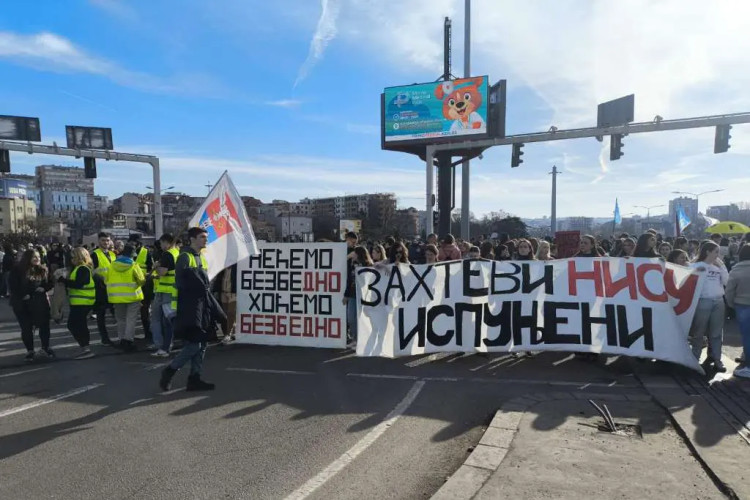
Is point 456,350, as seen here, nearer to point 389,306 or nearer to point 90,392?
point 389,306

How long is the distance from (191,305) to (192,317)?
14 centimetres

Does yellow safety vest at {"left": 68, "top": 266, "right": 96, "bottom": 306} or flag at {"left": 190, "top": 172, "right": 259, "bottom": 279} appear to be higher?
flag at {"left": 190, "top": 172, "right": 259, "bottom": 279}

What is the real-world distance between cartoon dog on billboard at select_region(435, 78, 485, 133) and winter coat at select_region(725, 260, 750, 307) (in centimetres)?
1924

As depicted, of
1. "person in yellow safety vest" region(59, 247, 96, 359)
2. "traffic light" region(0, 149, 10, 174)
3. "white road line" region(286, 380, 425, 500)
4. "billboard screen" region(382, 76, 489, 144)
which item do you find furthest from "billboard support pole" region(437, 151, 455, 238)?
"white road line" region(286, 380, 425, 500)

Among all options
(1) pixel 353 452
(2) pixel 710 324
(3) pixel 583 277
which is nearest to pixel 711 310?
(2) pixel 710 324

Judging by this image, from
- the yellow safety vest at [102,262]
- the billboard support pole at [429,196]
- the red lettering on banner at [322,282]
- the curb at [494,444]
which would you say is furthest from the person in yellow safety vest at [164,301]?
the billboard support pole at [429,196]

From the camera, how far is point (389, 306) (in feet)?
23.5

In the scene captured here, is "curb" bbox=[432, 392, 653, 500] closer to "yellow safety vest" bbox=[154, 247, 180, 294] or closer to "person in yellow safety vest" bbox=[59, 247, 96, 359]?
"yellow safety vest" bbox=[154, 247, 180, 294]

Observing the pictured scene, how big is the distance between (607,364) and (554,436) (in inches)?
127

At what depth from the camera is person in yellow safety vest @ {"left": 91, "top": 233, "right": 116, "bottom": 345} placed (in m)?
8.56

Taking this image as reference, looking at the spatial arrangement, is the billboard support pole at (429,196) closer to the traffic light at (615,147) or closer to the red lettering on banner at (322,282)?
the traffic light at (615,147)

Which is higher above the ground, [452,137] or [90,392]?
[452,137]

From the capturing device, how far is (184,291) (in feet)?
18.8

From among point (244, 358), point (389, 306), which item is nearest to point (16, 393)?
point (244, 358)
